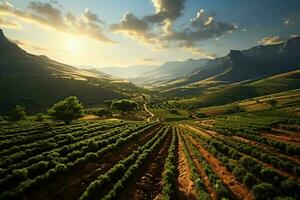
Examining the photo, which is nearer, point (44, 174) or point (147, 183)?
point (44, 174)

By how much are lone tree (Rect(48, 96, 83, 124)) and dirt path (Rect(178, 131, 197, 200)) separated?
64412 mm

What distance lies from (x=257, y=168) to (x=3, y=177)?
27.0 meters

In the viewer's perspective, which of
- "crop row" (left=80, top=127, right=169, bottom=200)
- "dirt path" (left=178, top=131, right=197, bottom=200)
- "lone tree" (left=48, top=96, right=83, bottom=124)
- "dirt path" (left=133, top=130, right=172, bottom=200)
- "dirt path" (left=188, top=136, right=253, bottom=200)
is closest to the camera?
"crop row" (left=80, top=127, right=169, bottom=200)

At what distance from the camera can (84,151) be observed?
Result: 34.0 metres

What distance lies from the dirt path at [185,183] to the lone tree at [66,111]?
6441cm

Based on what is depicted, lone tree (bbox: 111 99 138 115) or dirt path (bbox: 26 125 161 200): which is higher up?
lone tree (bbox: 111 99 138 115)

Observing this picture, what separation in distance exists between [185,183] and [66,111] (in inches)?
2883

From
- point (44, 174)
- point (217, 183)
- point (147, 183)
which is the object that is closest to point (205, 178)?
point (217, 183)

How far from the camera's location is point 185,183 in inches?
1027

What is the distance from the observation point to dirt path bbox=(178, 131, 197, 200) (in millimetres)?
23178

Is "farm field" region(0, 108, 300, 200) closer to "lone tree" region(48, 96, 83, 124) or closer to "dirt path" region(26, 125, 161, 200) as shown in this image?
"dirt path" region(26, 125, 161, 200)

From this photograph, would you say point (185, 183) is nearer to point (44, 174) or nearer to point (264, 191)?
point (264, 191)

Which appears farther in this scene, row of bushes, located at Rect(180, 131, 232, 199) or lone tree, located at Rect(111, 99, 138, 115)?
lone tree, located at Rect(111, 99, 138, 115)

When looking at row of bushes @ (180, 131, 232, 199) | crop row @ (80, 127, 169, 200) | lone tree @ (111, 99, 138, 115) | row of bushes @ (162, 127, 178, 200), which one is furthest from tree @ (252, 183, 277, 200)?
lone tree @ (111, 99, 138, 115)
